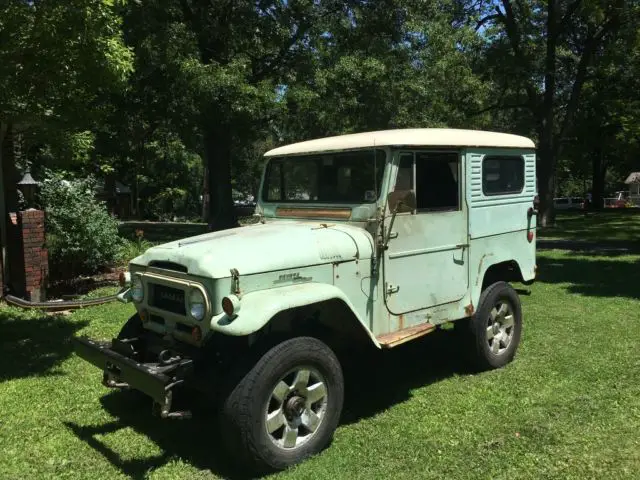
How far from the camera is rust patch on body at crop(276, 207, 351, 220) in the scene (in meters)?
4.65

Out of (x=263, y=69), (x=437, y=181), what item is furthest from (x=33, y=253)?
(x=263, y=69)

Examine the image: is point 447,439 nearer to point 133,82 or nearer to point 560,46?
point 133,82

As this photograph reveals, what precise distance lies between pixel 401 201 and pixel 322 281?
35.2 inches

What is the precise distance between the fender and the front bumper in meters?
0.38

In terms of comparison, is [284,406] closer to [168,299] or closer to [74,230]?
[168,299]

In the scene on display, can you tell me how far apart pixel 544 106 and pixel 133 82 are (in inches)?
619

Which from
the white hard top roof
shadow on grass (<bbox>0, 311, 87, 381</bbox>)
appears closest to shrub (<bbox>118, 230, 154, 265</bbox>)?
shadow on grass (<bbox>0, 311, 87, 381</bbox>)

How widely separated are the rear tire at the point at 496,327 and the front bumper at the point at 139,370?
2.81 meters

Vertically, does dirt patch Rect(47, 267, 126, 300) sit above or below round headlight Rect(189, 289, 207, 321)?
below

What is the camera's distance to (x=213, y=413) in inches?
181

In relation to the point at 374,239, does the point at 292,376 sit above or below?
below

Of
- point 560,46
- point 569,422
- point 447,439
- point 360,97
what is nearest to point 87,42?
point 447,439

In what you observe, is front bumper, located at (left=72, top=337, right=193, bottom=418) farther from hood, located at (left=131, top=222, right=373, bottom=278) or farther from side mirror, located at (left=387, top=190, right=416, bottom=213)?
side mirror, located at (left=387, top=190, right=416, bottom=213)

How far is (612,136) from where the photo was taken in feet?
105
